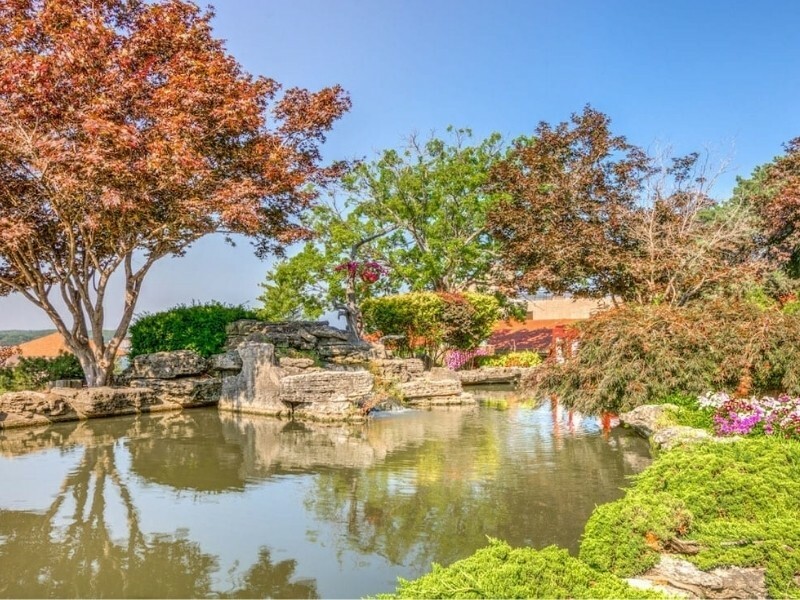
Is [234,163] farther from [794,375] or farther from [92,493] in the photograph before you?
[794,375]

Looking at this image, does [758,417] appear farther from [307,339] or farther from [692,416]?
[307,339]

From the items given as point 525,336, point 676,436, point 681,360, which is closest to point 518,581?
point 676,436

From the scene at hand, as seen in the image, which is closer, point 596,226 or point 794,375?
point 794,375

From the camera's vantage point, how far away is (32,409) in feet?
33.2

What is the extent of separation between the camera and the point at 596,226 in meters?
15.5

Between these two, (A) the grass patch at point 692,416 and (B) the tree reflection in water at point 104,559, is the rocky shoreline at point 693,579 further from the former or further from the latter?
(A) the grass patch at point 692,416

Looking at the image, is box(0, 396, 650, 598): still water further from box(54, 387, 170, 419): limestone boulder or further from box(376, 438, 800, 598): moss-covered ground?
box(54, 387, 170, 419): limestone boulder

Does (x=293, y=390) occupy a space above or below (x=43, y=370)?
below

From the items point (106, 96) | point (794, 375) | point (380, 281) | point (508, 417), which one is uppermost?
point (106, 96)

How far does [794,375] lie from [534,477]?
14.3 ft

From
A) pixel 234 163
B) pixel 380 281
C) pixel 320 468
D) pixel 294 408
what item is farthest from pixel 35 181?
pixel 380 281

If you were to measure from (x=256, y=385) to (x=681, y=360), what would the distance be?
299 inches

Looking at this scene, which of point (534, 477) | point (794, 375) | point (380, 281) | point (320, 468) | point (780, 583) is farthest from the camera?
point (380, 281)

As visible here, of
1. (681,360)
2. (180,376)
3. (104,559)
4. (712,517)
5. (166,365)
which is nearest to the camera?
(712,517)
